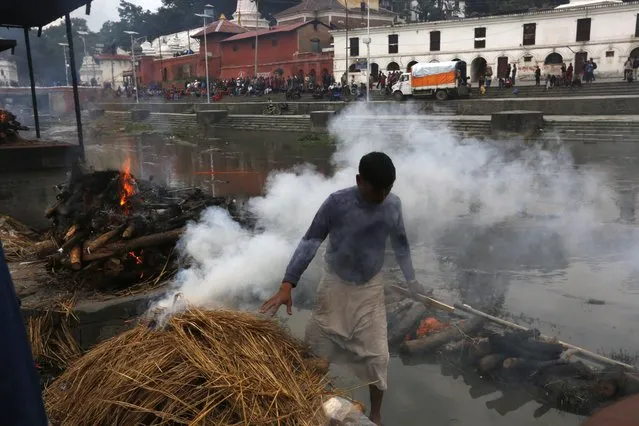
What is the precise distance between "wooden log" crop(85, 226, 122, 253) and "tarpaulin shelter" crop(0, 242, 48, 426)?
10.9 ft

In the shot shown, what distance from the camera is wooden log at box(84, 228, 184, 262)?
4.62m

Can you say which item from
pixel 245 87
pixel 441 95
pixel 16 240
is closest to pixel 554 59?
pixel 441 95

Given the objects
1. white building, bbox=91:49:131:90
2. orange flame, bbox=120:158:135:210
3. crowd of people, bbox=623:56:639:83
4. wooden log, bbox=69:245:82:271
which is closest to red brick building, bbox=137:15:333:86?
white building, bbox=91:49:131:90

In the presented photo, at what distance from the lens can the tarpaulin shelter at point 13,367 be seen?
1410mm

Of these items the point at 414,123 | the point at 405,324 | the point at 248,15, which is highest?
the point at 248,15

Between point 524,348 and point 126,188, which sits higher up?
point 126,188

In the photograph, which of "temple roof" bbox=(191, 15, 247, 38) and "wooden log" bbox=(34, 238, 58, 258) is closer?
"wooden log" bbox=(34, 238, 58, 258)

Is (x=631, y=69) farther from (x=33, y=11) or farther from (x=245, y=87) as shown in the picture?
(x=33, y=11)

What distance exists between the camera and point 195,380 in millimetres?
2404

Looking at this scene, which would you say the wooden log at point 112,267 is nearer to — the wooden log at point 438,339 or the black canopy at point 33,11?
the wooden log at point 438,339

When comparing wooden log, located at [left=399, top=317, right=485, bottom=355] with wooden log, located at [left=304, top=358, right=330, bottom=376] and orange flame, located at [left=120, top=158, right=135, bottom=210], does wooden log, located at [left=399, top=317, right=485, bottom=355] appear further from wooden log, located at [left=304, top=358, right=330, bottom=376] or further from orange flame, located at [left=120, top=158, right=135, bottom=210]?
orange flame, located at [left=120, top=158, right=135, bottom=210]

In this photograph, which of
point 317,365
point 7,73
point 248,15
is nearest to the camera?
point 317,365

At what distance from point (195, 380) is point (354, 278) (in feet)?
4.05

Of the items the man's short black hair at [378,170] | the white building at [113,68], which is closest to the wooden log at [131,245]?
the man's short black hair at [378,170]
